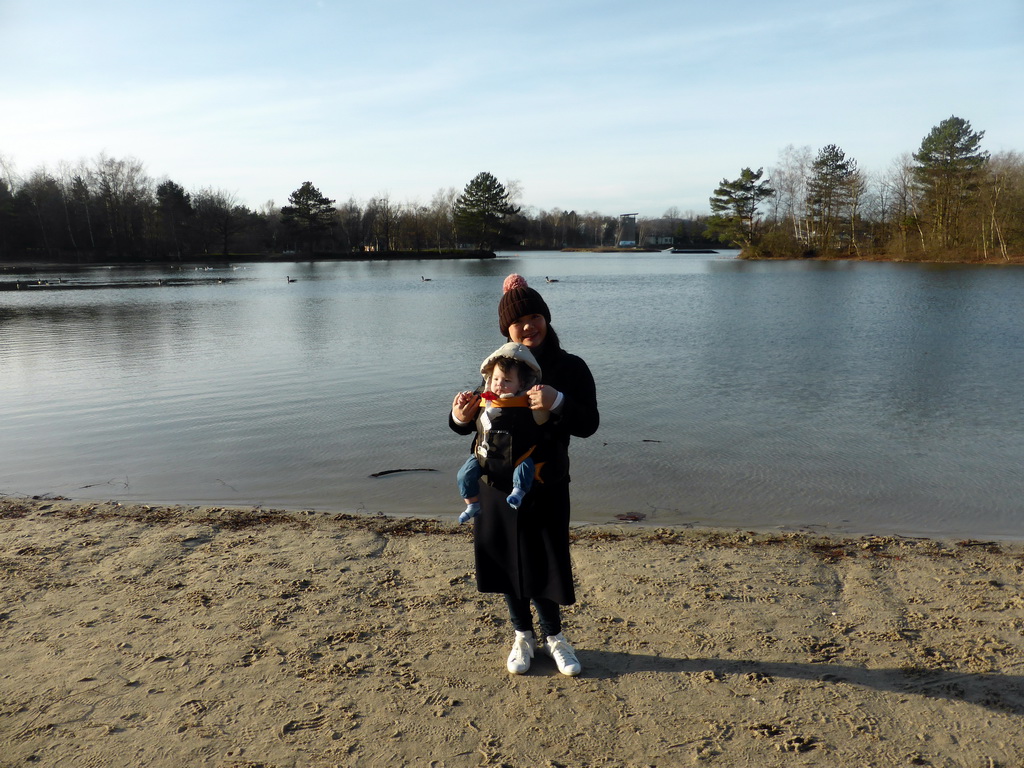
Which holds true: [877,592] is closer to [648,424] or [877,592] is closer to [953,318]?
[648,424]

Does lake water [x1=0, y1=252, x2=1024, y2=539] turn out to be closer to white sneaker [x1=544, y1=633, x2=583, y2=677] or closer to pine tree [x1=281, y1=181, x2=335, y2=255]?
white sneaker [x1=544, y1=633, x2=583, y2=677]

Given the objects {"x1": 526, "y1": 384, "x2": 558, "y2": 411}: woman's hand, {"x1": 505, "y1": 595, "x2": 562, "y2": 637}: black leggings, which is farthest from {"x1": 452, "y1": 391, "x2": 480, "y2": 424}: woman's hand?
{"x1": 505, "y1": 595, "x2": 562, "y2": 637}: black leggings

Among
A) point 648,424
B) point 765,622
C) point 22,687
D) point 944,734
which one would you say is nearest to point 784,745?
point 944,734

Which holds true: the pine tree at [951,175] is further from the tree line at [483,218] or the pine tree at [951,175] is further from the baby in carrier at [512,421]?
the baby in carrier at [512,421]

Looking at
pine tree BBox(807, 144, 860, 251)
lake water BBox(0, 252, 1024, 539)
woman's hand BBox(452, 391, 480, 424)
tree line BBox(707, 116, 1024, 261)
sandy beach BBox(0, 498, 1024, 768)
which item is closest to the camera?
sandy beach BBox(0, 498, 1024, 768)

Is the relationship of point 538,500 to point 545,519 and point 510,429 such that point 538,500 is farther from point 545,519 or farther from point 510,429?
point 510,429

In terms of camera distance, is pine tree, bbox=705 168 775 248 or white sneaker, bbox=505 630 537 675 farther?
pine tree, bbox=705 168 775 248

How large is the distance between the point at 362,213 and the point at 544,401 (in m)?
120

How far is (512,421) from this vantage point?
9.60 feet

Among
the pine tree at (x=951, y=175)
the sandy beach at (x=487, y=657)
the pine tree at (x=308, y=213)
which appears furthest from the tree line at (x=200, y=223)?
the sandy beach at (x=487, y=657)

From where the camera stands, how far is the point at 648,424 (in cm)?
976

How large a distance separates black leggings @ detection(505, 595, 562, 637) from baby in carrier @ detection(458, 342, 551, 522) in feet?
2.03

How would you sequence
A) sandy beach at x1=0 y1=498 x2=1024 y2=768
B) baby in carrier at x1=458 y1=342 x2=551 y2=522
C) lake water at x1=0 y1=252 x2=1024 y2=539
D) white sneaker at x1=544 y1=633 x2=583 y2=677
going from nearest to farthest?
sandy beach at x1=0 y1=498 x2=1024 y2=768, baby in carrier at x1=458 y1=342 x2=551 y2=522, white sneaker at x1=544 y1=633 x2=583 y2=677, lake water at x1=0 y1=252 x2=1024 y2=539

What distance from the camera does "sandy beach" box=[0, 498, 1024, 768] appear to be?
2.76 m
